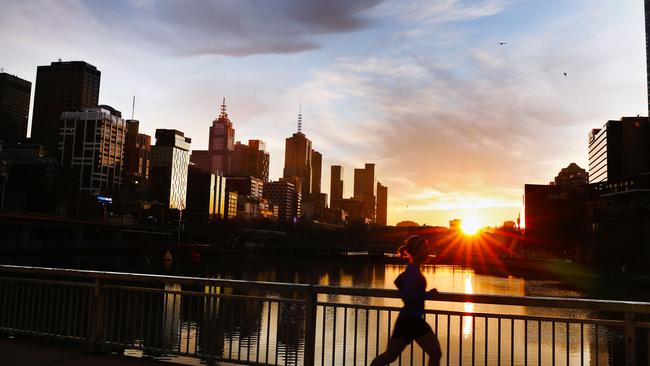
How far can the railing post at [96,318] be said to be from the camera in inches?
367

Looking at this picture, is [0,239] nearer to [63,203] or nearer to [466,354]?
[63,203]

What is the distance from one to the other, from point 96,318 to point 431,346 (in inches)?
232

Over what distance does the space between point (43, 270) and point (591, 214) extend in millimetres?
133243

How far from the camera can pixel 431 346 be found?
21.7ft

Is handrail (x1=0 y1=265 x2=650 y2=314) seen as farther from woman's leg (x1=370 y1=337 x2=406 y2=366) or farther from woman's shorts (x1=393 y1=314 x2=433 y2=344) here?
woman's leg (x1=370 y1=337 x2=406 y2=366)

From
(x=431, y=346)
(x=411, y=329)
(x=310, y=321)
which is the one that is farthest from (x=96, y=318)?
(x=431, y=346)

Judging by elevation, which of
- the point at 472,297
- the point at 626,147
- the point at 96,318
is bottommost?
the point at 96,318

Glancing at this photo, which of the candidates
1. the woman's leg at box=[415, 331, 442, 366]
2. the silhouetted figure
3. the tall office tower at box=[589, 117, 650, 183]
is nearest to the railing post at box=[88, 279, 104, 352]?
the silhouetted figure

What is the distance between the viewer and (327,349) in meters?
21.9

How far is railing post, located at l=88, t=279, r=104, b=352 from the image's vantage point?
9312 mm

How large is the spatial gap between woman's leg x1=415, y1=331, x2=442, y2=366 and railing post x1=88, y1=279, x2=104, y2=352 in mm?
5633

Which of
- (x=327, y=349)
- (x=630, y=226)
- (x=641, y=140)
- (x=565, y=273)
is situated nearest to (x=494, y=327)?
(x=327, y=349)

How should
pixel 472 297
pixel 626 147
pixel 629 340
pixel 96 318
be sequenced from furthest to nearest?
pixel 626 147 < pixel 96 318 < pixel 472 297 < pixel 629 340

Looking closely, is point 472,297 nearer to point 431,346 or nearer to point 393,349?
point 431,346
